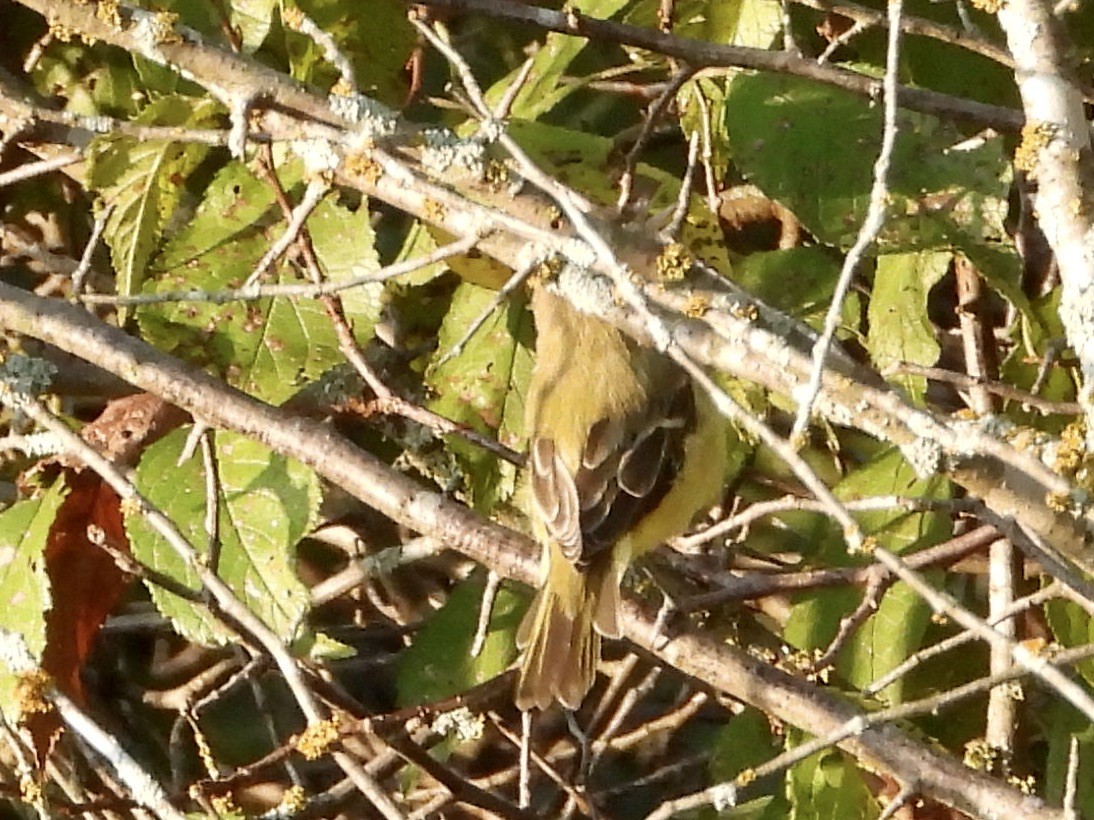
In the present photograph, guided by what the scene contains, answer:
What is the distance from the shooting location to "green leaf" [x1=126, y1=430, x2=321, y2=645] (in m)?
2.52

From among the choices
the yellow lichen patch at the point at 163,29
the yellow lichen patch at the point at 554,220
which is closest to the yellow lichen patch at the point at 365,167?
the yellow lichen patch at the point at 554,220

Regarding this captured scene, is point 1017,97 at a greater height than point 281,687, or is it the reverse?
point 1017,97

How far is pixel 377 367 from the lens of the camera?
135 inches

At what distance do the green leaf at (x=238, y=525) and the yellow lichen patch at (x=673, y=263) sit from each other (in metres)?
0.84

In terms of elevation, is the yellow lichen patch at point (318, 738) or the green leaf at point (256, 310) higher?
the green leaf at point (256, 310)

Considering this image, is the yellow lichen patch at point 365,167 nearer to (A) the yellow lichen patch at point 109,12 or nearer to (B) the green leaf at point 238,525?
(A) the yellow lichen patch at point 109,12

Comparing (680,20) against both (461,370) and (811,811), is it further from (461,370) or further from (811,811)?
(811,811)

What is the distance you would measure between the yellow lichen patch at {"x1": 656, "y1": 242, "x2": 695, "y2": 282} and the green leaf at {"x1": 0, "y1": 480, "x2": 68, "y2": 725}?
1.28 metres

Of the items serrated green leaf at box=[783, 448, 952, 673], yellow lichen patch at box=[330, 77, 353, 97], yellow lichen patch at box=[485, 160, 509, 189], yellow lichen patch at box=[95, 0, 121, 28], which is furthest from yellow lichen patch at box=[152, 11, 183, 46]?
serrated green leaf at box=[783, 448, 952, 673]

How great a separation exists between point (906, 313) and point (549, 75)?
77cm

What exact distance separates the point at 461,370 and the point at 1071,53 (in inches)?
54.9

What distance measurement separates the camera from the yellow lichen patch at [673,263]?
200 cm

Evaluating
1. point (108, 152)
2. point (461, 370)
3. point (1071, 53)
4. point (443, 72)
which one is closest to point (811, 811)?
point (461, 370)

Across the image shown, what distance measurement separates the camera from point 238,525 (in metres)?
2.59
